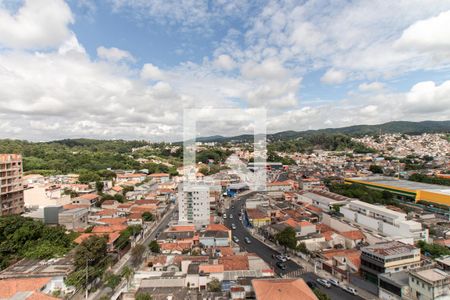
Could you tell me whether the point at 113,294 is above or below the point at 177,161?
below

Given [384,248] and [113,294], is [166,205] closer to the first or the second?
[113,294]

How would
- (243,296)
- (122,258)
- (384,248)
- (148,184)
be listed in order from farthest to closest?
(148,184) → (122,258) → (384,248) → (243,296)

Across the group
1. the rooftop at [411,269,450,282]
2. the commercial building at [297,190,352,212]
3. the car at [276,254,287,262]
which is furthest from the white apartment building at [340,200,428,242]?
the car at [276,254,287,262]

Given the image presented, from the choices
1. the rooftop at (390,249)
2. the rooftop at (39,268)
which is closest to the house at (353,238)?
the rooftop at (390,249)

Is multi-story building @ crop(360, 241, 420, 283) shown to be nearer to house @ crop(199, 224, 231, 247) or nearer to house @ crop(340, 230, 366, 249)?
house @ crop(340, 230, 366, 249)

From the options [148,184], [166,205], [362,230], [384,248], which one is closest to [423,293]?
[384,248]

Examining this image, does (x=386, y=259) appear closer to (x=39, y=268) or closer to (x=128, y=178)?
(x=39, y=268)

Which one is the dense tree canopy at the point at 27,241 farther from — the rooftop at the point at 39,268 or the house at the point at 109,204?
the house at the point at 109,204
